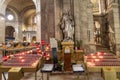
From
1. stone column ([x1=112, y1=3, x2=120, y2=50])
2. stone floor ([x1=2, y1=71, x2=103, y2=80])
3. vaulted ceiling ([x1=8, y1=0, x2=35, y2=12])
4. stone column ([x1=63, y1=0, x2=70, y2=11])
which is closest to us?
stone floor ([x1=2, y1=71, x2=103, y2=80])

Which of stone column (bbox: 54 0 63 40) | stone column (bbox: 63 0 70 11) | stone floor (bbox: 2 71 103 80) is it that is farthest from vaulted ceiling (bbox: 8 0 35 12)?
stone floor (bbox: 2 71 103 80)

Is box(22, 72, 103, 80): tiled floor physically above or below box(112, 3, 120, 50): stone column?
below

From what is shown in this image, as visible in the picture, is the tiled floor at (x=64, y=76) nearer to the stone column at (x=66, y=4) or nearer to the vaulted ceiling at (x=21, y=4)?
the stone column at (x=66, y=4)

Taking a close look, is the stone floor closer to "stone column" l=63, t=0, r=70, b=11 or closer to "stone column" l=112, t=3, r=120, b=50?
"stone column" l=63, t=0, r=70, b=11

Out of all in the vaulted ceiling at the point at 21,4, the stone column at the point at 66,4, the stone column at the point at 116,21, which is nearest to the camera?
the stone column at the point at 66,4

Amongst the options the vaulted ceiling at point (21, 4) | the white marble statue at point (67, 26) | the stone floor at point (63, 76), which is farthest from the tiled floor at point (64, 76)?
the vaulted ceiling at point (21, 4)

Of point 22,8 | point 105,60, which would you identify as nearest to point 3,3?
point 22,8

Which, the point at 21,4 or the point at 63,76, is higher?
the point at 21,4

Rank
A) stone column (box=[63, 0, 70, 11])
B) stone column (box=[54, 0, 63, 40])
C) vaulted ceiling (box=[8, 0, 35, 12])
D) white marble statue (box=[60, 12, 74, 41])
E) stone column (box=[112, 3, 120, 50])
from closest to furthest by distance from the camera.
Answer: white marble statue (box=[60, 12, 74, 41])
stone column (box=[54, 0, 63, 40])
stone column (box=[63, 0, 70, 11])
stone column (box=[112, 3, 120, 50])
vaulted ceiling (box=[8, 0, 35, 12])

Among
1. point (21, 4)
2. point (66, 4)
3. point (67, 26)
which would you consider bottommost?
point (67, 26)

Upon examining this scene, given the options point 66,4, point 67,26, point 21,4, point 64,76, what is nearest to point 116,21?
point 66,4

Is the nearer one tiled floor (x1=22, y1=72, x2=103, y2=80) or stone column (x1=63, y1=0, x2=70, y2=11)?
tiled floor (x1=22, y1=72, x2=103, y2=80)

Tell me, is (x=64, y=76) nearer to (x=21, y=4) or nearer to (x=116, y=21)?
(x=116, y=21)

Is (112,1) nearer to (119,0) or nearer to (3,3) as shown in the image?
(119,0)
